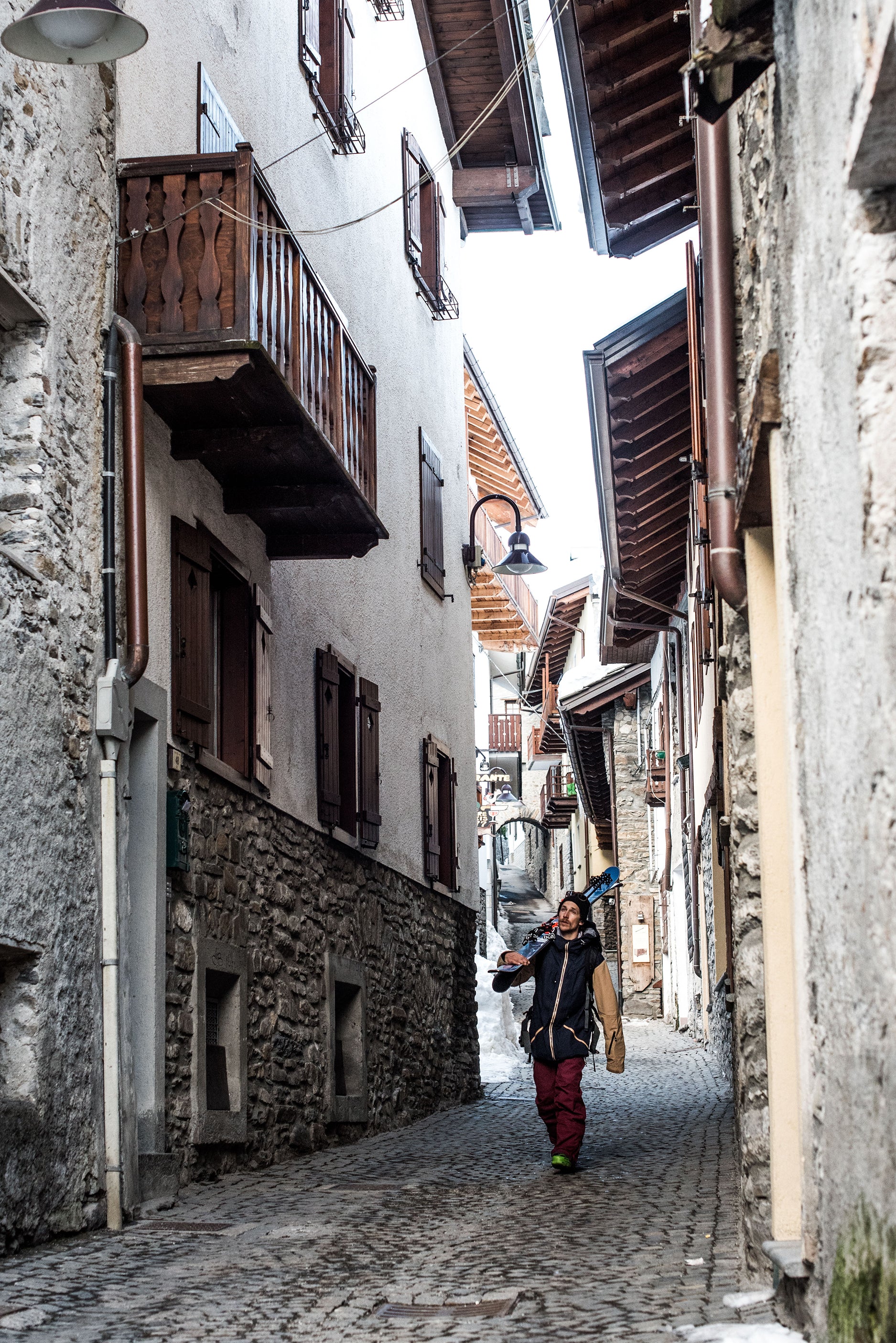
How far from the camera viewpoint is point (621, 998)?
86.3 feet

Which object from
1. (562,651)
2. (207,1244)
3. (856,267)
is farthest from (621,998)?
(856,267)

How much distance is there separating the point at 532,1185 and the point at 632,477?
24.6ft

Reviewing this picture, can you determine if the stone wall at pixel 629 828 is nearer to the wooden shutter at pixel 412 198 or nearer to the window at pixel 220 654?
the wooden shutter at pixel 412 198

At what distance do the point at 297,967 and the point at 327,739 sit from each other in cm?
176

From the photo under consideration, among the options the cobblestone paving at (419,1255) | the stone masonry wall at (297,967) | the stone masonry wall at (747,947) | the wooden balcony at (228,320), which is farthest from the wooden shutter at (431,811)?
the stone masonry wall at (747,947)

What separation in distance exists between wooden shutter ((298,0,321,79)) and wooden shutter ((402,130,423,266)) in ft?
9.72

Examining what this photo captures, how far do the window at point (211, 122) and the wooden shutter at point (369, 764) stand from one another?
178 inches

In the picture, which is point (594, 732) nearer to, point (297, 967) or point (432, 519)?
point (432, 519)

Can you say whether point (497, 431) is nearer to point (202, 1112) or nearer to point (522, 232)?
point (522, 232)

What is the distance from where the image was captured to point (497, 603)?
30.0 metres

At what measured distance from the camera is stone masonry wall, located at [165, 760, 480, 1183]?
8203 millimetres

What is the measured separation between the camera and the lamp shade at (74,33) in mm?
5762

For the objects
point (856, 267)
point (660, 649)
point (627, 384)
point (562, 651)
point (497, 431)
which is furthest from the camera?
point (562, 651)

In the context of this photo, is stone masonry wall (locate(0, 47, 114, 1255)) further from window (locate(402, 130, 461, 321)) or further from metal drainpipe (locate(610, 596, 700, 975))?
metal drainpipe (locate(610, 596, 700, 975))
